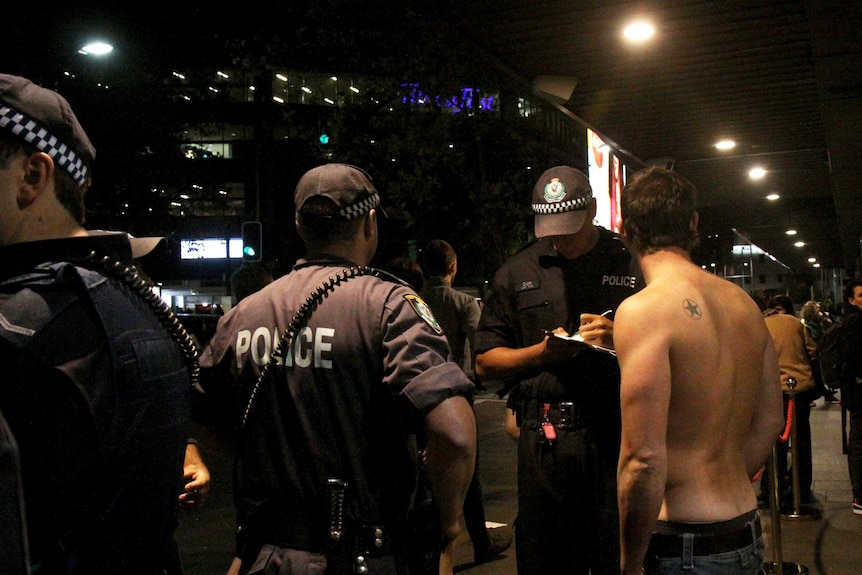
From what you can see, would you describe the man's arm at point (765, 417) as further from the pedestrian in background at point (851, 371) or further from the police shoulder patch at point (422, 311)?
the pedestrian in background at point (851, 371)

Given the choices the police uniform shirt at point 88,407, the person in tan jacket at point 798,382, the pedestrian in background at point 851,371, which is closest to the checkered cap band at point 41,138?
the police uniform shirt at point 88,407

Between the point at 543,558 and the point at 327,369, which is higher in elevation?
the point at 327,369

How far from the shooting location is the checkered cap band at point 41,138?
64.6 inches

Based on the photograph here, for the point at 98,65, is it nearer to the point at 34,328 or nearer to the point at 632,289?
the point at 632,289

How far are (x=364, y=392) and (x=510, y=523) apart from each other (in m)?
5.31

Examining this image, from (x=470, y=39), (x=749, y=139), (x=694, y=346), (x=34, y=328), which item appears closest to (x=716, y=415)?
(x=694, y=346)

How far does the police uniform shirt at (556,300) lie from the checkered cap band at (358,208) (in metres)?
1.42

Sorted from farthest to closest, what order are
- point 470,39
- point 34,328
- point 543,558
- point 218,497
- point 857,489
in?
point 218,497 < point 857,489 < point 470,39 < point 543,558 < point 34,328

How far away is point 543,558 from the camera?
3.71m

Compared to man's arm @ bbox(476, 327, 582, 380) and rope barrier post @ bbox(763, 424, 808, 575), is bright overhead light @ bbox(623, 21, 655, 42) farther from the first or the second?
man's arm @ bbox(476, 327, 582, 380)

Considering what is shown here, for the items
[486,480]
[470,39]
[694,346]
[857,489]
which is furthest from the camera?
[486,480]

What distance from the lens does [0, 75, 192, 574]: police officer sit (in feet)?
4.87

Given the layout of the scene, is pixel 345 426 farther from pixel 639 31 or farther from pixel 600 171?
pixel 600 171

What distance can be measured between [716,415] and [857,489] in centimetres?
605
